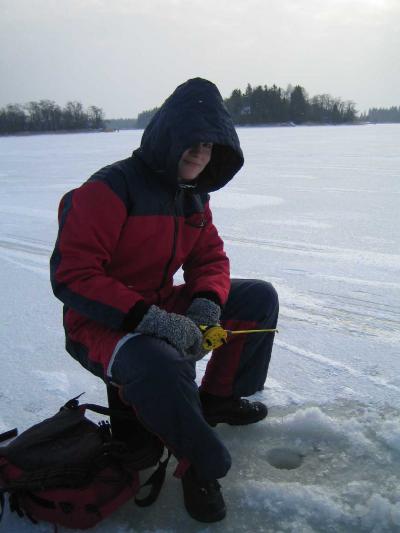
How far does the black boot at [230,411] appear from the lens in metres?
2.20

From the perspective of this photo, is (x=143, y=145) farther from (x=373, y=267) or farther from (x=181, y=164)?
(x=373, y=267)

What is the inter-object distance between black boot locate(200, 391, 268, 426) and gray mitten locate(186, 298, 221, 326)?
1.40ft

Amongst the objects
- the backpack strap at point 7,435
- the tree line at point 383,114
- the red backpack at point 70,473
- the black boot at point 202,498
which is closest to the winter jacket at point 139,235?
the red backpack at point 70,473

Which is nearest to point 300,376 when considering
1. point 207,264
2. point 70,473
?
point 207,264

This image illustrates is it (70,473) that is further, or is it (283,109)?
(283,109)

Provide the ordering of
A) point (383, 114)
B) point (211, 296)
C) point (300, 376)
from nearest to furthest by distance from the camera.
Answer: point (211, 296)
point (300, 376)
point (383, 114)

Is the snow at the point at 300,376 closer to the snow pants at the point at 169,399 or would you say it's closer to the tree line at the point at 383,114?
the snow pants at the point at 169,399

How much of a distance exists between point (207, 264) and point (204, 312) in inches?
14.1

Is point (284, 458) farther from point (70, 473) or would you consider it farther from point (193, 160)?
point (193, 160)

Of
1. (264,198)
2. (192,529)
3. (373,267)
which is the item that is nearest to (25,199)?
(264,198)

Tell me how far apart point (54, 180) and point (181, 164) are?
9.86 m

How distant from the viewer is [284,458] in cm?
202

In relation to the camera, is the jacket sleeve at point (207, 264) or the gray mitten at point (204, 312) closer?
the gray mitten at point (204, 312)

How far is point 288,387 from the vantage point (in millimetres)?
2506
